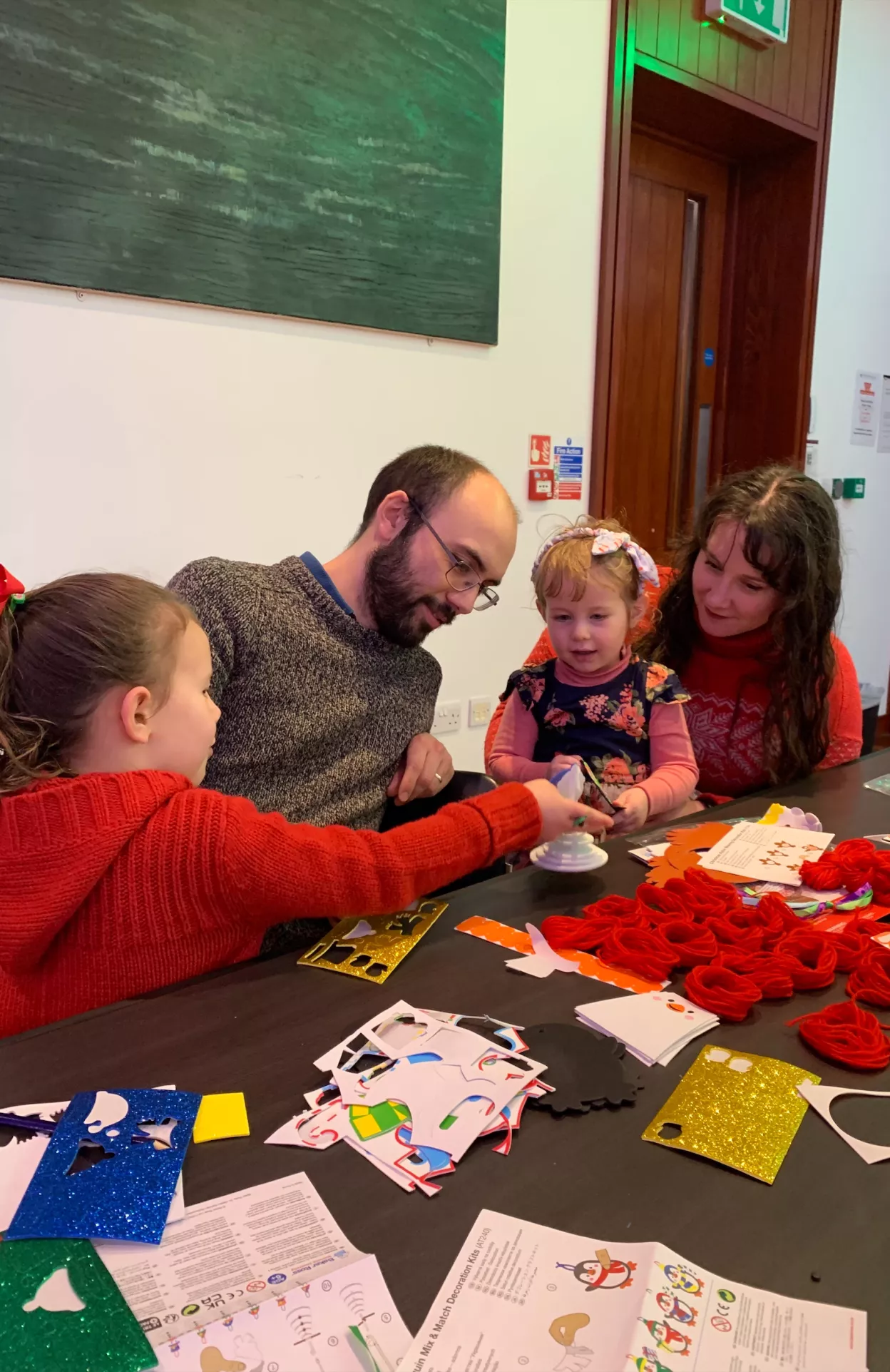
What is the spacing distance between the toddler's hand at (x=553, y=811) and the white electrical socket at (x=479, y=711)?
1.94 metres

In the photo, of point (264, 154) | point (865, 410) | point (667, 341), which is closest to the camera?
point (264, 154)

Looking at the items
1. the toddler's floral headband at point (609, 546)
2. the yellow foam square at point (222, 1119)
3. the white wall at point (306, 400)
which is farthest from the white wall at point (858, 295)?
the yellow foam square at point (222, 1119)

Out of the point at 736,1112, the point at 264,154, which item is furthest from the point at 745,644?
the point at 264,154

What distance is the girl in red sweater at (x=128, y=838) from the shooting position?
93cm

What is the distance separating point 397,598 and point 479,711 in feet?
5.61

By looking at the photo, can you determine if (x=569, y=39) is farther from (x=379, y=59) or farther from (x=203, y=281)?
(x=203, y=281)

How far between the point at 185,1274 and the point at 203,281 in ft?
7.44

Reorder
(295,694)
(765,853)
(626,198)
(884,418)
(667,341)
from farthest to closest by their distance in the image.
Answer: (884,418), (667,341), (626,198), (295,694), (765,853)

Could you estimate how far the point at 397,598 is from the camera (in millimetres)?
1581

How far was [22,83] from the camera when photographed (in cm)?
199

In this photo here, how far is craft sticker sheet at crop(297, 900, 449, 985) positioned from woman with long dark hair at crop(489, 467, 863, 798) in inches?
31.6

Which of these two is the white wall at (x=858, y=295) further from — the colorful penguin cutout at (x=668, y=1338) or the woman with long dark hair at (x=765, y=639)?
the colorful penguin cutout at (x=668, y=1338)

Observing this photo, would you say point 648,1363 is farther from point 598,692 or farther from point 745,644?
point 745,644

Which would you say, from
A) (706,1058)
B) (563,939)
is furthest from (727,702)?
(706,1058)
